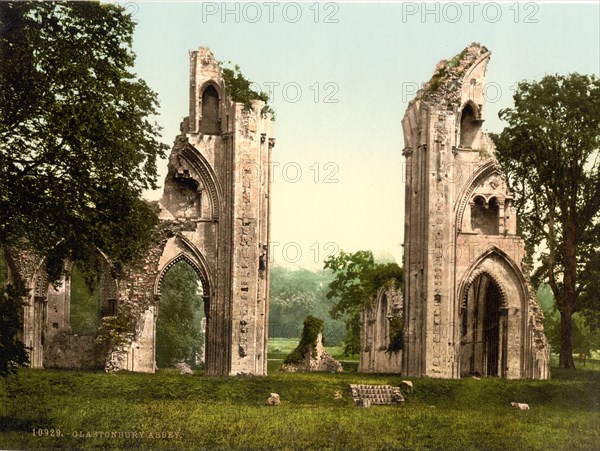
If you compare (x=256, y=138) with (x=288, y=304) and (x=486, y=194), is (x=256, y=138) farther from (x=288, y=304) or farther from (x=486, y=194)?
(x=288, y=304)

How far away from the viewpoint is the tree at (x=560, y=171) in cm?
3123

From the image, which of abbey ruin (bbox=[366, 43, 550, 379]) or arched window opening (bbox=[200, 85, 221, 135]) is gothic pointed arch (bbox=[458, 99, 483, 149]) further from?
arched window opening (bbox=[200, 85, 221, 135])

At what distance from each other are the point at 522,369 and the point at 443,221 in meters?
4.71

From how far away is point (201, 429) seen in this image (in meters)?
22.9

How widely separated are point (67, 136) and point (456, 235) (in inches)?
508

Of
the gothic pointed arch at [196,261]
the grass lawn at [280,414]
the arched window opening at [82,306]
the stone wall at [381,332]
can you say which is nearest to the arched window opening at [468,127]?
the grass lawn at [280,414]

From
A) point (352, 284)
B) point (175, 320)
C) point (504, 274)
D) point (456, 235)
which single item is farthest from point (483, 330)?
point (175, 320)

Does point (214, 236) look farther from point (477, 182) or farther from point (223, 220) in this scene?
point (477, 182)

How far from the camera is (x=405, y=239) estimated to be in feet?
108

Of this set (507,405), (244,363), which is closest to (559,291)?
(507,405)

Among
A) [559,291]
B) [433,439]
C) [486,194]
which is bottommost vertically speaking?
[433,439]

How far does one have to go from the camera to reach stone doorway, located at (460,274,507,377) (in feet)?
113

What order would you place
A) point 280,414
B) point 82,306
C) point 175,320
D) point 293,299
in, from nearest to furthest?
point 280,414, point 175,320, point 82,306, point 293,299

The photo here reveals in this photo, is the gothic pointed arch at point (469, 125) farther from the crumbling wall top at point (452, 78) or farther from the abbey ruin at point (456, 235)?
the crumbling wall top at point (452, 78)
